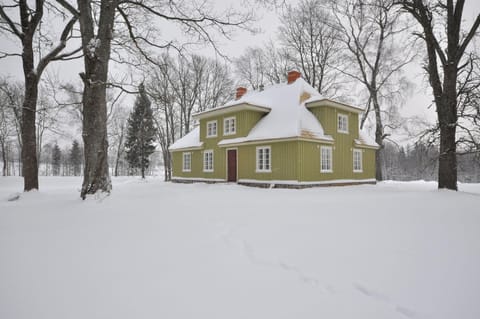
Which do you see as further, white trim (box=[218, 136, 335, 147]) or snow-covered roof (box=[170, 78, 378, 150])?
snow-covered roof (box=[170, 78, 378, 150])

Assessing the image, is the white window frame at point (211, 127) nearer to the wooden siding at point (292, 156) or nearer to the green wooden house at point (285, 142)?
the green wooden house at point (285, 142)

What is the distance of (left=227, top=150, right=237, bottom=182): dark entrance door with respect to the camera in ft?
53.6

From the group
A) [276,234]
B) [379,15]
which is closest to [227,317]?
[276,234]

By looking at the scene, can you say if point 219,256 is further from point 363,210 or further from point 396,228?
point 363,210

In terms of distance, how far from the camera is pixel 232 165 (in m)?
16.5

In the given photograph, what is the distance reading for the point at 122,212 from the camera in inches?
232

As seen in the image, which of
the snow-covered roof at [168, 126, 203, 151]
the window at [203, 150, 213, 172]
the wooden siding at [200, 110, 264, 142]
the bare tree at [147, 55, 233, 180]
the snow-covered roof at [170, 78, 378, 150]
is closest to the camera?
the snow-covered roof at [170, 78, 378, 150]

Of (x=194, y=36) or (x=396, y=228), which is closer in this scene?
(x=396, y=228)

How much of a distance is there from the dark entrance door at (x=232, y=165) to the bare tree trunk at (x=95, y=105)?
9.35 meters

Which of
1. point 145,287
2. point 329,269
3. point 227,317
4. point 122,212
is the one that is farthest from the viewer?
point 122,212

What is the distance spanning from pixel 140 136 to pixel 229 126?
1752 cm

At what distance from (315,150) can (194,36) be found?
8.21 m

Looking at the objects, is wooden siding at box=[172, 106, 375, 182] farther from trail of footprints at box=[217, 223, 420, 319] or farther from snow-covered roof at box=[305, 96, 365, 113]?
trail of footprints at box=[217, 223, 420, 319]

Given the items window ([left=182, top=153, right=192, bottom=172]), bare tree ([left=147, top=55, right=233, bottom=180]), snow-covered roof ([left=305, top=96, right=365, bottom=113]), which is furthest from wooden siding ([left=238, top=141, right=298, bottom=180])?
bare tree ([left=147, top=55, right=233, bottom=180])
